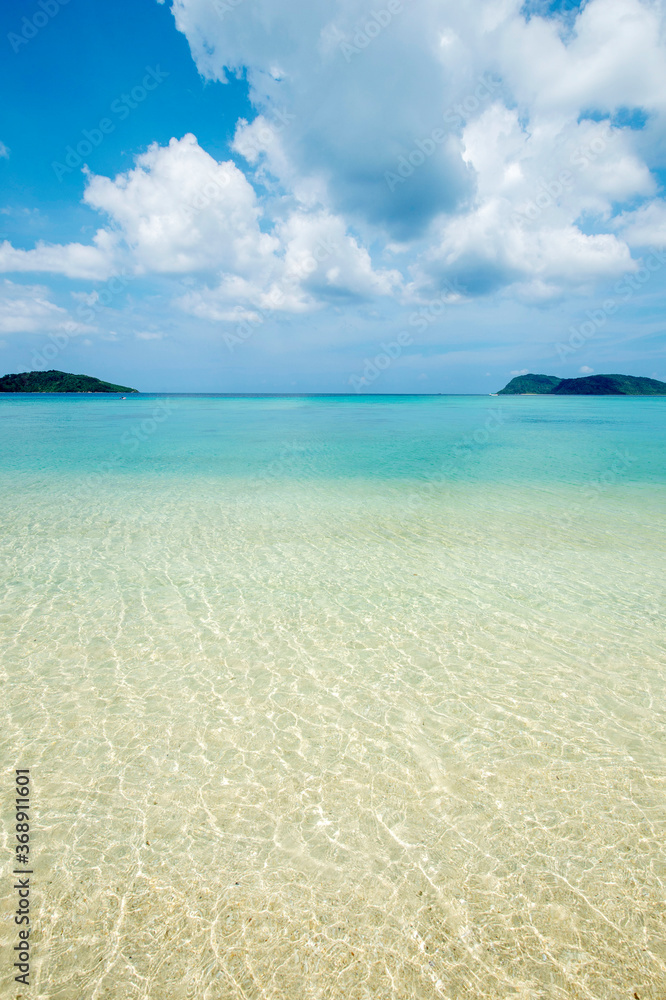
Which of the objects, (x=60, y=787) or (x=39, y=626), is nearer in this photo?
(x=60, y=787)

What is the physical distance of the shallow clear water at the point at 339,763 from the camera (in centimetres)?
281

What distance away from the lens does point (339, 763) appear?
13.8 ft

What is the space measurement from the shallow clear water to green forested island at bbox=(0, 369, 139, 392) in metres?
190

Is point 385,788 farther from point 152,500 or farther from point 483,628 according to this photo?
point 152,500

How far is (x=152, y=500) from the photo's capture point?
45.3ft

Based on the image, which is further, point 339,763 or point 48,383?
point 48,383

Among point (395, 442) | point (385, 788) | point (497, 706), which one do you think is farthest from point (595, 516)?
point (395, 442)

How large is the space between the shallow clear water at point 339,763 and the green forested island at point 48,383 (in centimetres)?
19031

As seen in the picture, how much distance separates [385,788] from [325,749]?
0.68 meters

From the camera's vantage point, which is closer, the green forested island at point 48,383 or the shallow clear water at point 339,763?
the shallow clear water at point 339,763

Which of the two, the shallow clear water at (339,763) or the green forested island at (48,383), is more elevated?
the green forested island at (48,383)

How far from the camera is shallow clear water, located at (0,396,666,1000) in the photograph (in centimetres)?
281

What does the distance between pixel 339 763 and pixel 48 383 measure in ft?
657

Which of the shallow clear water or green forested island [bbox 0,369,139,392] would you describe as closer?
the shallow clear water
